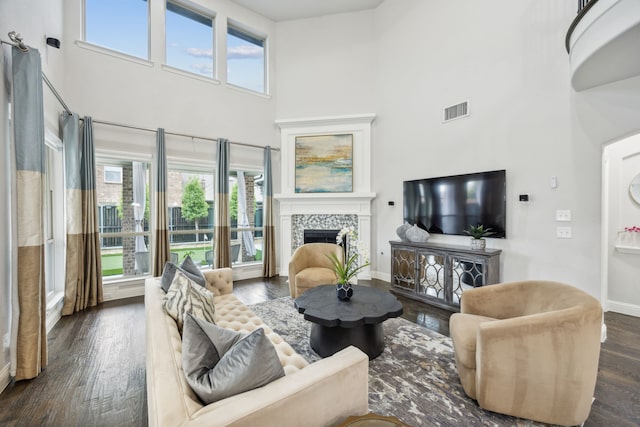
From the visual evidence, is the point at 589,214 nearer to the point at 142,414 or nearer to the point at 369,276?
the point at 369,276

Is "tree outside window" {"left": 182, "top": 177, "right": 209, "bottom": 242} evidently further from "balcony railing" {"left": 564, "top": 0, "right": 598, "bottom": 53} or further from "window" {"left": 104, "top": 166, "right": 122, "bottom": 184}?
"balcony railing" {"left": 564, "top": 0, "right": 598, "bottom": 53}

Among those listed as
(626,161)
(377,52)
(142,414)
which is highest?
(377,52)

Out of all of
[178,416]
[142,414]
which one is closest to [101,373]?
[142,414]

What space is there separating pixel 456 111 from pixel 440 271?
2520 mm

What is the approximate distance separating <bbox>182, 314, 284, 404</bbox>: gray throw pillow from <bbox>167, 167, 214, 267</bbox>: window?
4.05 metres

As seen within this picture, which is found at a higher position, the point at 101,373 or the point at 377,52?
the point at 377,52

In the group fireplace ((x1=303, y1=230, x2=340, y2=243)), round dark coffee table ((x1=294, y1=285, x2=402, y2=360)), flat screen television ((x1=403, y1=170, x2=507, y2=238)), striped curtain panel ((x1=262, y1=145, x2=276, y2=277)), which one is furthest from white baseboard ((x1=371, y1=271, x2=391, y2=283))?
round dark coffee table ((x1=294, y1=285, x2=402, y2=360))

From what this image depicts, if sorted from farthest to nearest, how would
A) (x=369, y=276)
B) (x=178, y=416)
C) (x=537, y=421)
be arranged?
(x=369, y=276) → (x=537, y=421) → (x=178, y=416)

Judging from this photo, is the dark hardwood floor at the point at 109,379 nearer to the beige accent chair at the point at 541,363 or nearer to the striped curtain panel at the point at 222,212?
the beige accent chair at the point at 541,363

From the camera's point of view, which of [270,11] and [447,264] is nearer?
[447,264]

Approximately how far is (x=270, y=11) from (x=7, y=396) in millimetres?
6836

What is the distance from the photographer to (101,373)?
2275mm

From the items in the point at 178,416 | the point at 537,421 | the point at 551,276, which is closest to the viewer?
the point at 178,416

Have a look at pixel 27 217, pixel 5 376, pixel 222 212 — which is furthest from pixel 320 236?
pixel 5 376
